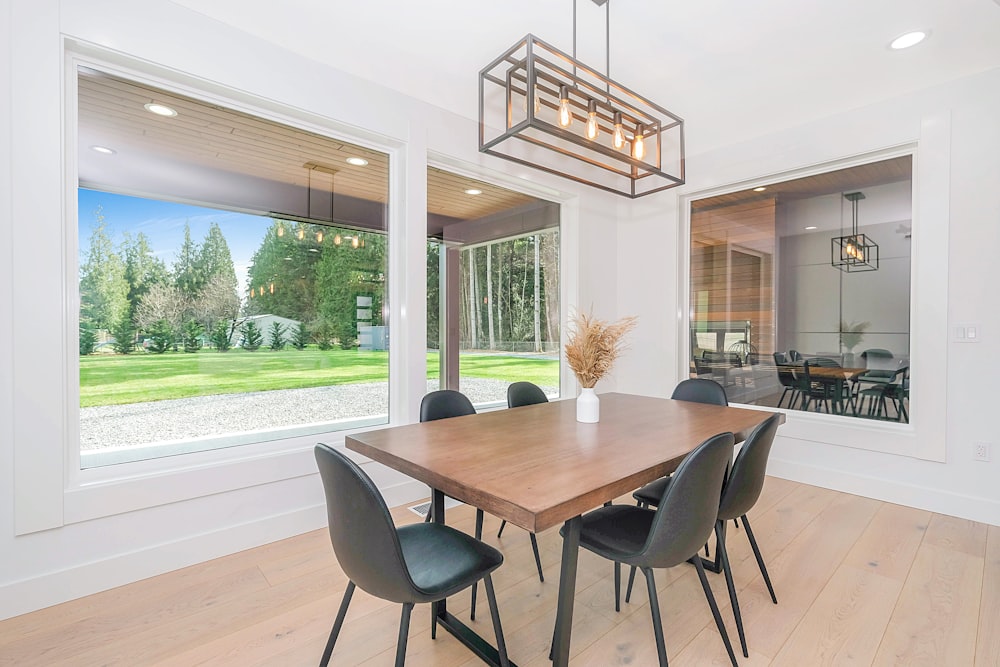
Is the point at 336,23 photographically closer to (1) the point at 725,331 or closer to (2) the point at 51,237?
(2) the point at 51,237

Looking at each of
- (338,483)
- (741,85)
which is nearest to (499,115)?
(741,85)

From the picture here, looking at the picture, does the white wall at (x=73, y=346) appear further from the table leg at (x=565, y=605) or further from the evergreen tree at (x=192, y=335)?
the table leg at (x=565, y=605)

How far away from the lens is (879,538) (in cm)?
267

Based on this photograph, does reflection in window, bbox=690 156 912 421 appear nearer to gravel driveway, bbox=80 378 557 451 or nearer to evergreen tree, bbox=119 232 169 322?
gravel driveway, bbox=80 378 557 451

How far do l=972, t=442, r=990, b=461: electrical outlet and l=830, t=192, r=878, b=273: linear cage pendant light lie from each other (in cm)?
130

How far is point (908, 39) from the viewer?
2.64m

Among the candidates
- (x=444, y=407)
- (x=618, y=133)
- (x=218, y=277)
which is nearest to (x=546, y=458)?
(x=444, y=407)

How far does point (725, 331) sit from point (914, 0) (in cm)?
251

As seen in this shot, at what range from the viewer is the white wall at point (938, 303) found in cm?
289

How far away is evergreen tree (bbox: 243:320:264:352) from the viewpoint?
267 centimetres

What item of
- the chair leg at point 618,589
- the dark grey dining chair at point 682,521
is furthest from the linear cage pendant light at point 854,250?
the chair leg at point 618,589

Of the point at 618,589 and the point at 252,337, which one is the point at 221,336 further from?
the point at 618,589

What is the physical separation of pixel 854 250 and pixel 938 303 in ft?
2.13

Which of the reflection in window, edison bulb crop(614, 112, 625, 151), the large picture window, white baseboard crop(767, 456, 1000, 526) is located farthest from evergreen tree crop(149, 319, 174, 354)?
white baseboard crop(767, 456, 1000, 526)
